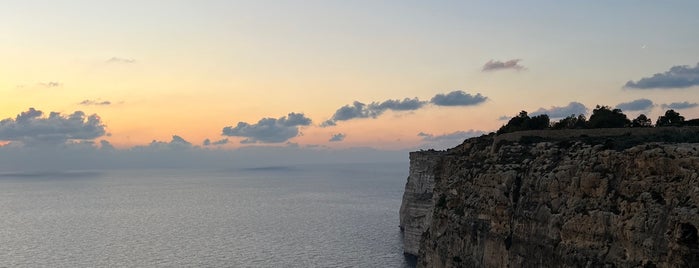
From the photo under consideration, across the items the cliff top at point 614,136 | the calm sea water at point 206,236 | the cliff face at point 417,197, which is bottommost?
the calm sea water at point 206,236

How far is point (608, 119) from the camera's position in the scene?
56.4 meters

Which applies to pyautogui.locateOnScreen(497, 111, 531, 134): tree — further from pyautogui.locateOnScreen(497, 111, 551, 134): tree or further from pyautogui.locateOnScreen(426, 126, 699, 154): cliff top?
pyautogui.locateOnScreen(426, 126, 699, 154): cliff top

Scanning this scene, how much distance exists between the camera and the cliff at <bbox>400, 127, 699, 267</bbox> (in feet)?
83.7

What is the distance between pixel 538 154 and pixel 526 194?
11.5 feet

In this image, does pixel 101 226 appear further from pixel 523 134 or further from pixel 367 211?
pixel 523 134

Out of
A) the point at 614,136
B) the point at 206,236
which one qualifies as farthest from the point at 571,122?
the point at 206,236

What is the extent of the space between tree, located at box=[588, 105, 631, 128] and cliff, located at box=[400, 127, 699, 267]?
39.7 ft

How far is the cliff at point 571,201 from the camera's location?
83.7ft

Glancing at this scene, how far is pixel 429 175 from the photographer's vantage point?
Answer: 306ft

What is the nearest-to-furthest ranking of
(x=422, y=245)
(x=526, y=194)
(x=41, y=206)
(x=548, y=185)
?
1. (x=548, y=185)
2. (x=526, y=194)
3. (x=422, y=245)
4. (x=41, y=206)

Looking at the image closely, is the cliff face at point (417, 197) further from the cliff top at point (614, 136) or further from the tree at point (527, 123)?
the cliff top at point (614, 136)

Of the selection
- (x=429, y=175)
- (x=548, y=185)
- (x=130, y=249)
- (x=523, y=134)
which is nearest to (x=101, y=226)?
(x=130, y=249)

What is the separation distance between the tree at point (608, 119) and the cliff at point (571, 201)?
12115 millimetres

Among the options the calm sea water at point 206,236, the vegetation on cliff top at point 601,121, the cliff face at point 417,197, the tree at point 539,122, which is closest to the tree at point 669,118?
the vegetation on cliff top at point 601,121
